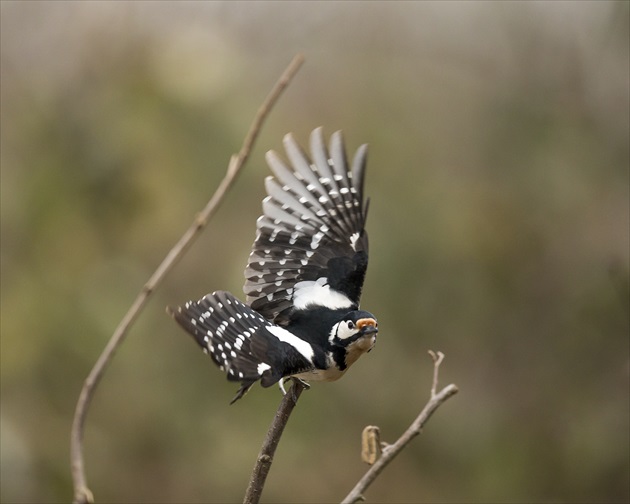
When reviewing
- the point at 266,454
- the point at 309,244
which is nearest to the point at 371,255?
the point at 309,244

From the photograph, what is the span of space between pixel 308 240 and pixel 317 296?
131 mm

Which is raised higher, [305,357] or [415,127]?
[415,127]

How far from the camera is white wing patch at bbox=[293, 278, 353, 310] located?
1.90m

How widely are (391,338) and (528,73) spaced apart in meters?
1.74

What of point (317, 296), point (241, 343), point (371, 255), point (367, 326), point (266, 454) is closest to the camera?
point (266, 454)

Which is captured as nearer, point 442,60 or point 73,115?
point 73,115

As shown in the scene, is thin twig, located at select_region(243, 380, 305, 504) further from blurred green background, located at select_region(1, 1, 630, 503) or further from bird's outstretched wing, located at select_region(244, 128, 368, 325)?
blurred green background, located at select_region(1, 1, 630, 503)

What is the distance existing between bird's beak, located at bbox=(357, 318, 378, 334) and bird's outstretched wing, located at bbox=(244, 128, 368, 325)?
0.19 meters

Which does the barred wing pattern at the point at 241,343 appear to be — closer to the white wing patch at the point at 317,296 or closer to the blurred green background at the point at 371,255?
the white wing patch at the point at 317,296

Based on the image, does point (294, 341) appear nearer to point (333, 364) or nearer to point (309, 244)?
point (333, 364)

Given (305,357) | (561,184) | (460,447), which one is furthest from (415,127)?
(305,357)

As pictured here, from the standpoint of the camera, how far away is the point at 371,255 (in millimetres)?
4289

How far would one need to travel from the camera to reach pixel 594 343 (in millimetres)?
4664

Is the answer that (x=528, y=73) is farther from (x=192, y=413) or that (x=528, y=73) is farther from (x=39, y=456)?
(x=39, y=456)
